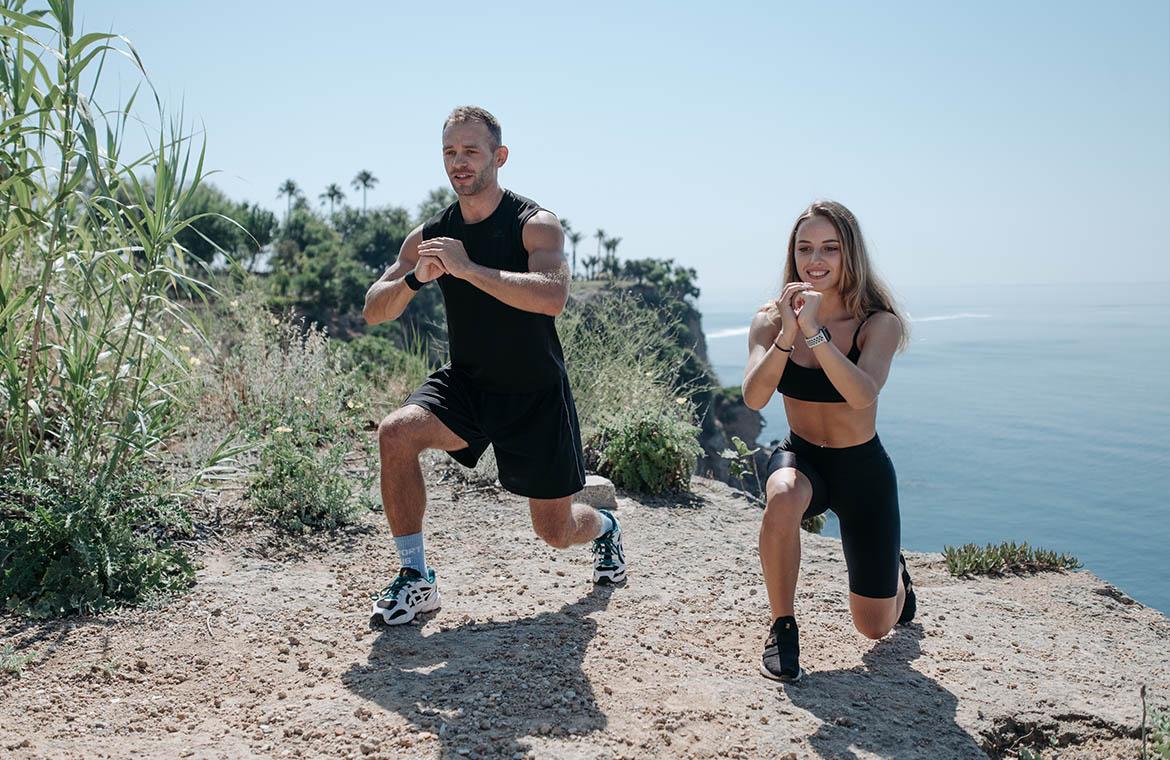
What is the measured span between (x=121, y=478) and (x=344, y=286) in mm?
30312

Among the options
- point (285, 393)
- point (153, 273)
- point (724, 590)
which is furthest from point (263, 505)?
point (724, 590)

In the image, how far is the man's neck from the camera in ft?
12.1

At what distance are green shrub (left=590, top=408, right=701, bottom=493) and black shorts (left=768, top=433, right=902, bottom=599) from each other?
8.38 feet

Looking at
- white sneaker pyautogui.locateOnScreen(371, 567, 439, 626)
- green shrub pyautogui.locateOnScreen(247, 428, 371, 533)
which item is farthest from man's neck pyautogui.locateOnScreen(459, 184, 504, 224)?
green shrub pyautogui.locateOnScreen(247, 428, 371, 533)

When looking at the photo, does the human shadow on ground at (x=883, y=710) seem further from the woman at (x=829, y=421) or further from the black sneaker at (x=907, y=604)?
the black sneaker at (x=907, y=604)

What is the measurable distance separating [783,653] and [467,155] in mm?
2211

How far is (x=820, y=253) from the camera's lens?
11.5 ft

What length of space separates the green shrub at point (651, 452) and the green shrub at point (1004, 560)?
175cm

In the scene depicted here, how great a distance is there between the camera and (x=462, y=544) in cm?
493

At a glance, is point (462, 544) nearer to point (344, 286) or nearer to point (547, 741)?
point (547, 741)

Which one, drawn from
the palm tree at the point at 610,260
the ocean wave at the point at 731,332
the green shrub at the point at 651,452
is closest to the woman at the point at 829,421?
the green shrub at the point at 651,452

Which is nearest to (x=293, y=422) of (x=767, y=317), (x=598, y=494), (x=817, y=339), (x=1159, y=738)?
(x=598, y=494)

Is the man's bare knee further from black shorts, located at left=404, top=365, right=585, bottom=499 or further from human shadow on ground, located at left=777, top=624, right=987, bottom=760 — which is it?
human shadow on ground, located at left=777, top=624, right=987, bottom=760

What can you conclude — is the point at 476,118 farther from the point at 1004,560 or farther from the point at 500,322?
the point at 1004,560
